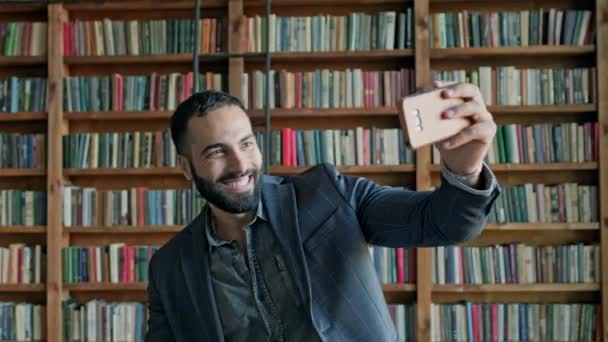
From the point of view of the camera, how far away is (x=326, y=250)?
56.6 inches

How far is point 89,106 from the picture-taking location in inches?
154

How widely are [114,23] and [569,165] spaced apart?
2.51 metres

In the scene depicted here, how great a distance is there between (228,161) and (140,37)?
2597 millimetres

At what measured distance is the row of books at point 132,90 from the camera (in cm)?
385

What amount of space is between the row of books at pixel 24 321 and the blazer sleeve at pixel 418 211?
2.96 m

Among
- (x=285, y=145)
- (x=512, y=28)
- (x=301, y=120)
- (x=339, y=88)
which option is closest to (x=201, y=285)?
(x=285, y=145)

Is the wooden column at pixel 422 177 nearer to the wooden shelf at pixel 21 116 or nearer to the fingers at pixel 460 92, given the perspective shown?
the wooden shelf at pixel 21 116

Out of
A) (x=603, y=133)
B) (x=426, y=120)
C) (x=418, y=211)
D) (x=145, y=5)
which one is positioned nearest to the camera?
(x=426, y=120)

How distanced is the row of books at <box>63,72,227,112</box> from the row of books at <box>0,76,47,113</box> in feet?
0.46

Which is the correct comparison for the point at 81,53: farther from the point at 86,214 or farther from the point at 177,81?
the point at 86,214

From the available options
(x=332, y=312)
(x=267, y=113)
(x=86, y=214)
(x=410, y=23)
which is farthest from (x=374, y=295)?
(x=86, y=214)

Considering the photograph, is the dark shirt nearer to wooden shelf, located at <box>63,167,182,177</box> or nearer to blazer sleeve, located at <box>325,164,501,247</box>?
blazer sleeve, located at <box>325,164,501,247</box>

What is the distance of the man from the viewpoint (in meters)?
1.39

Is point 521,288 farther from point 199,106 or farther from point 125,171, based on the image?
point 199,106
